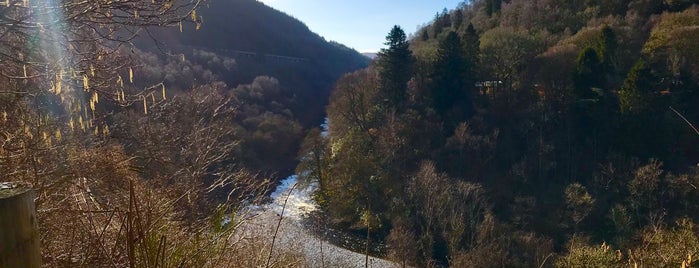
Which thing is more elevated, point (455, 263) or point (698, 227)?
point (698, 227)

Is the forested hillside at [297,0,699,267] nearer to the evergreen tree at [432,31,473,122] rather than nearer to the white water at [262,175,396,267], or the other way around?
the evergreen tree at [432,31,473,122]

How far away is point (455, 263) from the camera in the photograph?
13797mm

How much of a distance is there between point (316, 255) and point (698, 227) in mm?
11345

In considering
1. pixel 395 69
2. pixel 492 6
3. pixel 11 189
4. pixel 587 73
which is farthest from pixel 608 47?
pixel 11 189

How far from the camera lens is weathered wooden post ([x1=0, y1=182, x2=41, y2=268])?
34.3 inches

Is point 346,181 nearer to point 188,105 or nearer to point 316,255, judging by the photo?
point 316,255

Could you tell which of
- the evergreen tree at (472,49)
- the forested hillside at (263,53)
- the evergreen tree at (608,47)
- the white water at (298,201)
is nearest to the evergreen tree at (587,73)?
the evergreen tree at (608,47)

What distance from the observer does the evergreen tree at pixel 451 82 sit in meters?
23.7

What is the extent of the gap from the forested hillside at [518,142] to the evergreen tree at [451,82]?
0.22 feet

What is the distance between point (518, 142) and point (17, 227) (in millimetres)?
22829

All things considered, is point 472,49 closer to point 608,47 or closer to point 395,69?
point 395,69

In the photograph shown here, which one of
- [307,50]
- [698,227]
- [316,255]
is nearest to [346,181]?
[316,255]

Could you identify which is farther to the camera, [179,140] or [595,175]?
[595,175]

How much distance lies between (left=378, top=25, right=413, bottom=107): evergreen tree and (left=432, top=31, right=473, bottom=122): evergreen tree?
1552 millimetres
